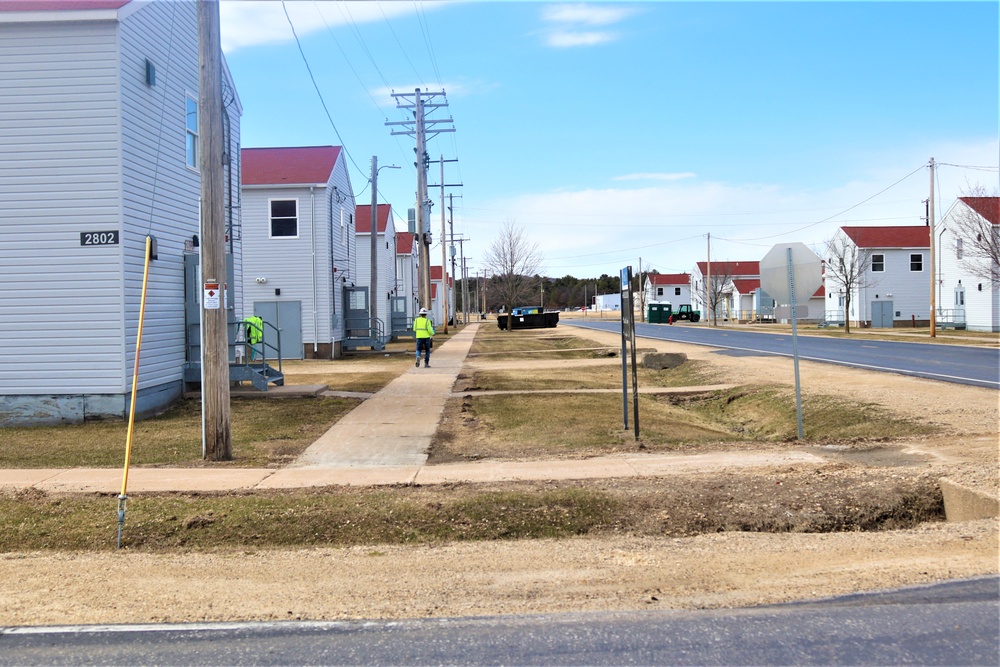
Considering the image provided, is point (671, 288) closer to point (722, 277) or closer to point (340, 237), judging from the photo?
point (722, 277)

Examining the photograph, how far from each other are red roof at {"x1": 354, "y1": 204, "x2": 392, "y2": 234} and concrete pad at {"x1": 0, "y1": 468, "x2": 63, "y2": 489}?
3139cm

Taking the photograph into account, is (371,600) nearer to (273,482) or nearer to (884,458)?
(273,482)

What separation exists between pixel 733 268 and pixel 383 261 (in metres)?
59.7

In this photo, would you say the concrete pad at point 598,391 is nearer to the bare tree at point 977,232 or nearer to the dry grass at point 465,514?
the dry grass at point 465,514

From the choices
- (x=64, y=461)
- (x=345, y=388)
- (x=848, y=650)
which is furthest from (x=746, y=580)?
(x=345, y=388)

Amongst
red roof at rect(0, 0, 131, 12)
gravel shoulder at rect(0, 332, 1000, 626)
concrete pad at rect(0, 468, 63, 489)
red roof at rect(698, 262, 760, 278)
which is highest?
red roof at rect(0, 0, 131, 12)

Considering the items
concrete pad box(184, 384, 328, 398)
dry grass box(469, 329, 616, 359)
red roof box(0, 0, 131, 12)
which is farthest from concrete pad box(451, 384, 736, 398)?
dry grass box(469, 329, 616, 359)

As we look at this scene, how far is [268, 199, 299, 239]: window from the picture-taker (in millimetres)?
29109

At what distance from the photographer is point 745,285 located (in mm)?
90062

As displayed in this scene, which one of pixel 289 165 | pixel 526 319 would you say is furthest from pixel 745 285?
pixel 289 165

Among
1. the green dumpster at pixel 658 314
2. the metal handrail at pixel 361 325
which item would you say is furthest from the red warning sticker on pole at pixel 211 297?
the green dumpster at pixel 658 314

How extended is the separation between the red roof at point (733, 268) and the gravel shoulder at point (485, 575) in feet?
276

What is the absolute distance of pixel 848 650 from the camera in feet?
14.5

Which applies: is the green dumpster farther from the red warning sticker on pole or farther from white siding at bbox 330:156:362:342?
the red warning sticker on pole
